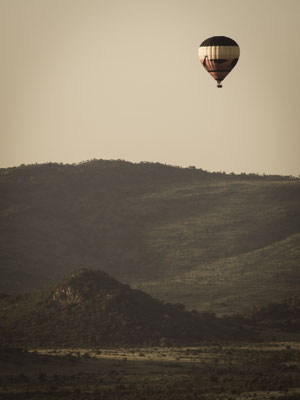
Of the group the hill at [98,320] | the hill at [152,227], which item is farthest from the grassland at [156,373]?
the hill at [152,227]

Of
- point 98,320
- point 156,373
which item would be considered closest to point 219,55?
point 98,320

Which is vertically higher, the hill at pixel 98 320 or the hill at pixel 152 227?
the hill at pixel 152 227

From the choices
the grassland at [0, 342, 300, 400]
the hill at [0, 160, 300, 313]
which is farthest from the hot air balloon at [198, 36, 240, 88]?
the hill at [0, 160, 300, 313]

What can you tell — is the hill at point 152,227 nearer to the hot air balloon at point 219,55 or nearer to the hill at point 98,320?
the hill at point 98,320

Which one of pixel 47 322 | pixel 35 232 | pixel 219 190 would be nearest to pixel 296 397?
pixel 47 322

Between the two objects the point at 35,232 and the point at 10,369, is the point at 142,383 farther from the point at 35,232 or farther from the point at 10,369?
the point at 35,232

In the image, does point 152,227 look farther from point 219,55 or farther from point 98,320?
point 98,320

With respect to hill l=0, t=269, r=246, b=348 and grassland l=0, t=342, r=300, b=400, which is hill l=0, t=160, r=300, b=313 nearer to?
hill l=0, t=269, r=246, b=348
